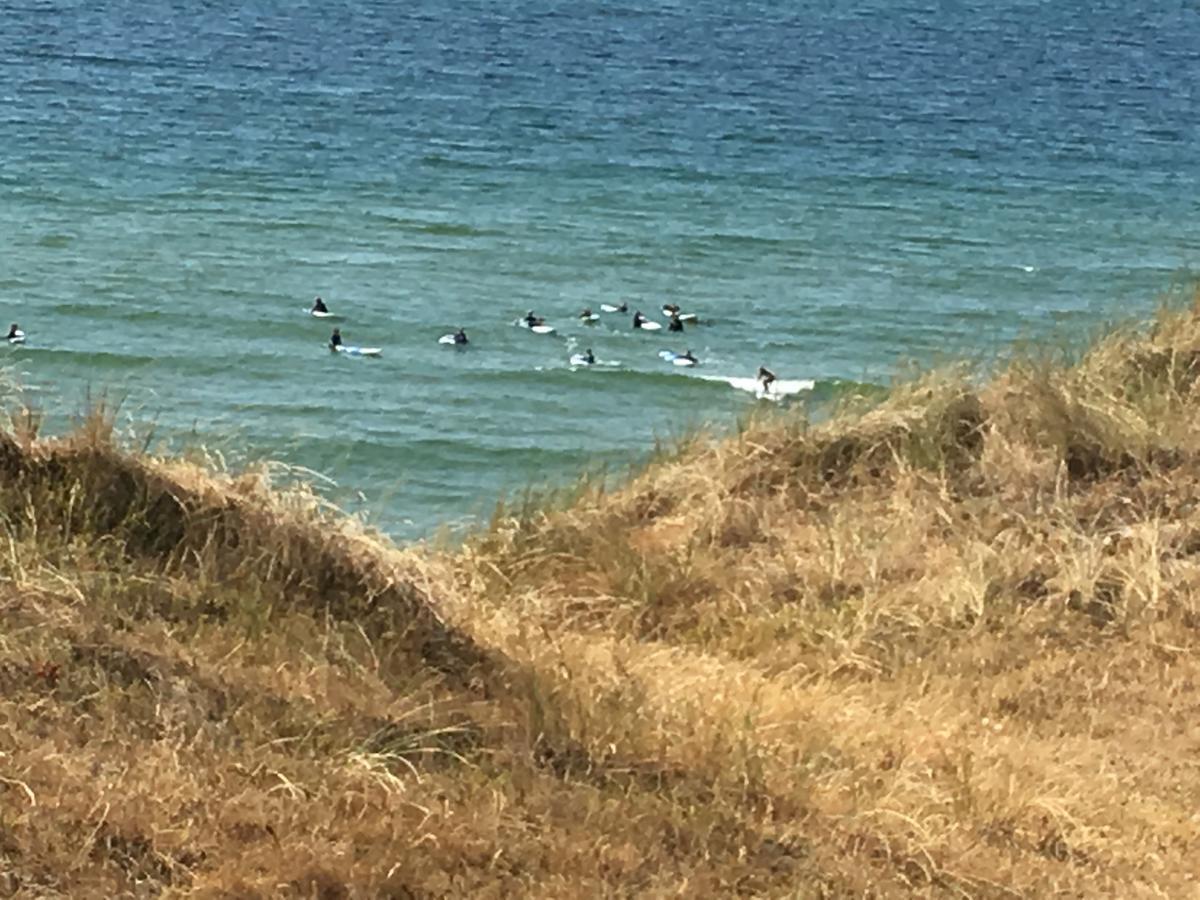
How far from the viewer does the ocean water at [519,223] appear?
1814cm

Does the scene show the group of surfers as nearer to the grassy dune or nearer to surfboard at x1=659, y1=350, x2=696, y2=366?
surfboard at x1=659, y1=350, x2=696, y2=366

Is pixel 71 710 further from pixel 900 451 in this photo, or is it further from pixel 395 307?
pixel 395 307

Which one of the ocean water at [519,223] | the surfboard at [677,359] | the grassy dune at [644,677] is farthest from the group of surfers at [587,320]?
the grassy dune at [644,677]

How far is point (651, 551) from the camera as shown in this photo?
798cm

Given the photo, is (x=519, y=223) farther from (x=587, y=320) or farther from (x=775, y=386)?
(x=775, y=386)

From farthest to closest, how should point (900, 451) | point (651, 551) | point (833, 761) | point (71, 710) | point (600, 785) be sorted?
1. point (900, 451)
2. point (651, 551)
3. point (833, 761)
4. point (600, 785)
5. point (71, 710)

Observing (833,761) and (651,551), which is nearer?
(833,761)

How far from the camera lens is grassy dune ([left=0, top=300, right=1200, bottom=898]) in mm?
4336

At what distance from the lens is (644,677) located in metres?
6.12

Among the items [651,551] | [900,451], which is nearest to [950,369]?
[900,451]

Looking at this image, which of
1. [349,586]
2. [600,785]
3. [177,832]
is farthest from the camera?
[349,586]

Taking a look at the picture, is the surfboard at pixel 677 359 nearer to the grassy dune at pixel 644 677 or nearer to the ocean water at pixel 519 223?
the ocean water at pixel 519 223

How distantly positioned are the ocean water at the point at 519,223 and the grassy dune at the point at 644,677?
2.06 metres

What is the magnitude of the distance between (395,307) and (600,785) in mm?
17507
